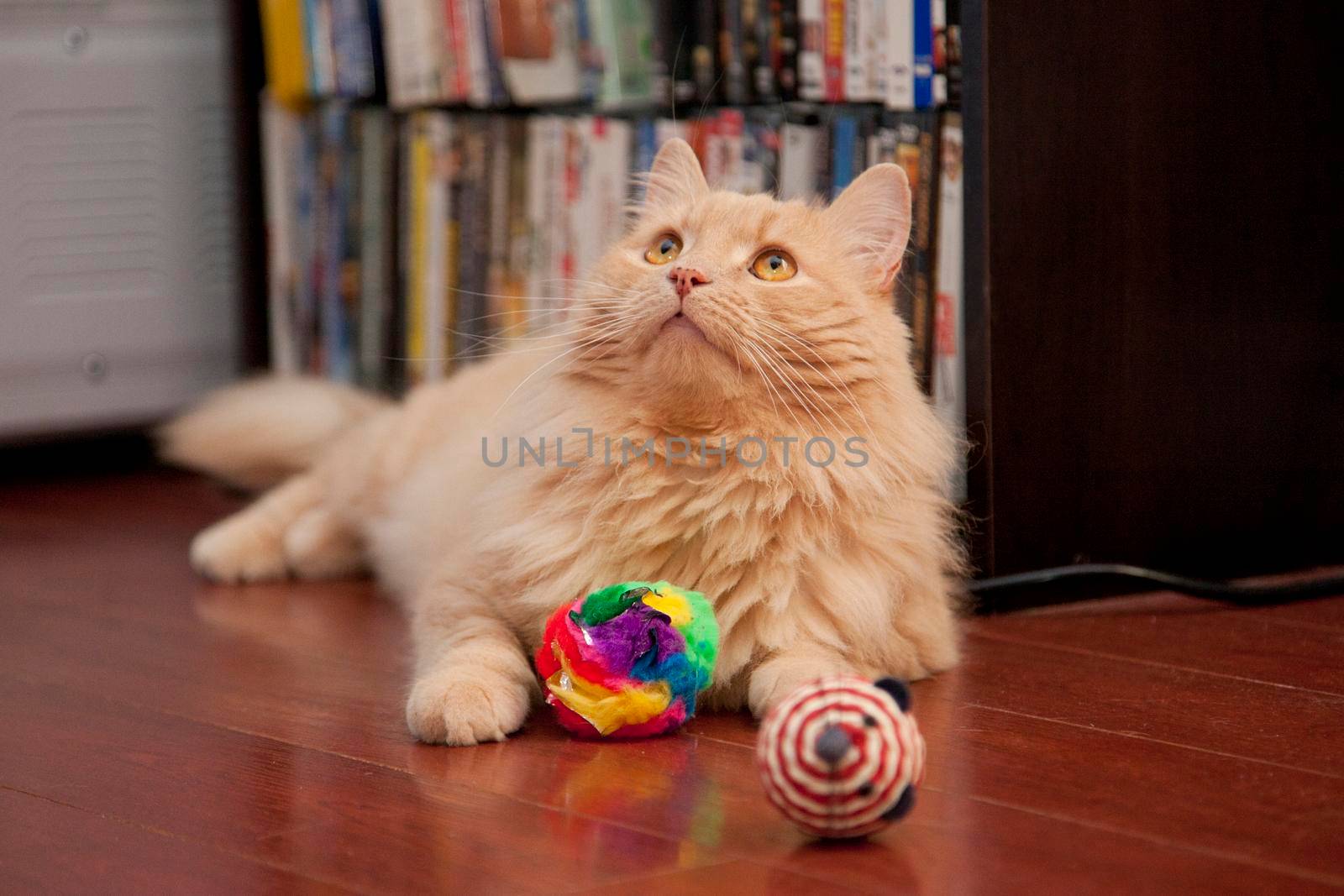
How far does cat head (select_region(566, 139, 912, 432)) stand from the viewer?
1.49 m

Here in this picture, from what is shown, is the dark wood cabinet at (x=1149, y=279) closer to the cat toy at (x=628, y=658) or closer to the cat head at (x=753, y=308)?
the cat head at (x=753, y=308)

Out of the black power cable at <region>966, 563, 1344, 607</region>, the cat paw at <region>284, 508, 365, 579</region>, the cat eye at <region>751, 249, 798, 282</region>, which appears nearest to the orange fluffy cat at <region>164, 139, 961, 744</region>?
the cat eye at <region>751, 249, 798, 282</region>

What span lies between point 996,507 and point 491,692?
2.55ft

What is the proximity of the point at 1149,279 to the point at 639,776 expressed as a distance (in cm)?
103

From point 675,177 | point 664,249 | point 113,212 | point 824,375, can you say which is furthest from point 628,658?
point 113,212

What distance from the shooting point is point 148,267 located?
312 centimetres

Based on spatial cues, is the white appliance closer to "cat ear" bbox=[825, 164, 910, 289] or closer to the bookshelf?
the bookshelf

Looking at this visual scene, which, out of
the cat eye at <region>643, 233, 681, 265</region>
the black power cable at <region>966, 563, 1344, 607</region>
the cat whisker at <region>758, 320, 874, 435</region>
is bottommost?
the black power cable at <region>966, 563, 1344, 607</region>

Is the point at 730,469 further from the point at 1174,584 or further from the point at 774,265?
the point at 1174,584

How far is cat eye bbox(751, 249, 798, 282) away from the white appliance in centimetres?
196

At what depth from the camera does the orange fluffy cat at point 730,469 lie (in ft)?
4.91

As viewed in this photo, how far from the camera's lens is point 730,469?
1.54m

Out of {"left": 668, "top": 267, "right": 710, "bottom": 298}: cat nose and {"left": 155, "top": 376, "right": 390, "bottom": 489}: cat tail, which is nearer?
{"left": 668, "top": 267, "right": 710, "bottom": 298}: cat nose

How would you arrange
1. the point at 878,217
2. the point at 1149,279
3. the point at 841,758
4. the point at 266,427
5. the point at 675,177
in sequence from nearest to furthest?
the point at 841,758, the point at 878,217, the point at 675,177, the point at 1149,279, the point at 266,427
